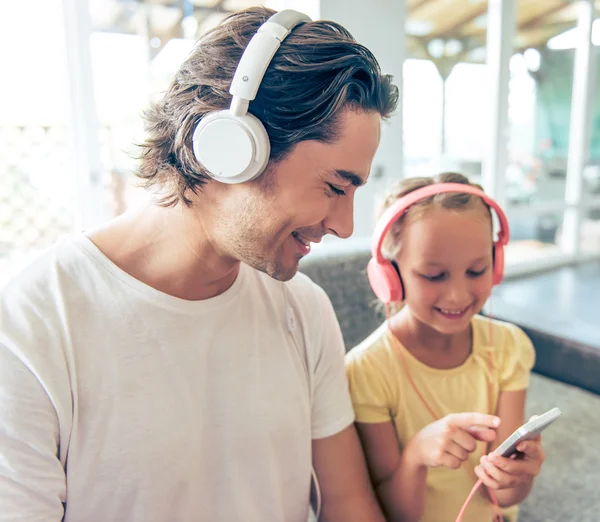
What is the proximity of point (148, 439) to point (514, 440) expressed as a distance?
→ 455mm

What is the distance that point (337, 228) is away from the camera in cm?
75

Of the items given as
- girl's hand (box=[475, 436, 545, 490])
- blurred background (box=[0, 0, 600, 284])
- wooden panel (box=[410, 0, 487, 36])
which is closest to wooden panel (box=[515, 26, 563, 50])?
blurred background (box=[0, 0, 600, 284])

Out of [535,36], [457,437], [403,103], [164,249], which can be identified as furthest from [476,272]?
[535,36]

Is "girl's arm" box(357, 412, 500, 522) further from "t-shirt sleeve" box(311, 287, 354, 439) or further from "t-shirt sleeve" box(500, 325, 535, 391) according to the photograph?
"t-shirt sleeve" box(500, 325, 535, 391)

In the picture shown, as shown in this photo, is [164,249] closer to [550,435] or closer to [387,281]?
[387,281]

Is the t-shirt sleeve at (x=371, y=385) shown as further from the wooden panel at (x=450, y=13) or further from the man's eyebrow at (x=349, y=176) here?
the wooden panel at (x=450, y=13)

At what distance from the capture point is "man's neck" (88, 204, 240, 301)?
752 millimetres

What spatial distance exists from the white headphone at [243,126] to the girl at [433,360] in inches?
12.1

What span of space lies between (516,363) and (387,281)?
0.94 ft

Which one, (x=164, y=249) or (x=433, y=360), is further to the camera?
(x=433, y=360)

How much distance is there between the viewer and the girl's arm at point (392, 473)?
850 millimetres

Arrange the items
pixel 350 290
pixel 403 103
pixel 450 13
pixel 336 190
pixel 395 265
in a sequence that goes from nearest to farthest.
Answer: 1. pixel 336 190
2. pixel 395 265
3. pixel 350 290
4. pixel 403 103
5. pixel 450 13

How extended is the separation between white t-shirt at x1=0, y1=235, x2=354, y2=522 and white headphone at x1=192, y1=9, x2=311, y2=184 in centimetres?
20

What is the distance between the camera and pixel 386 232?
0.91 meters
